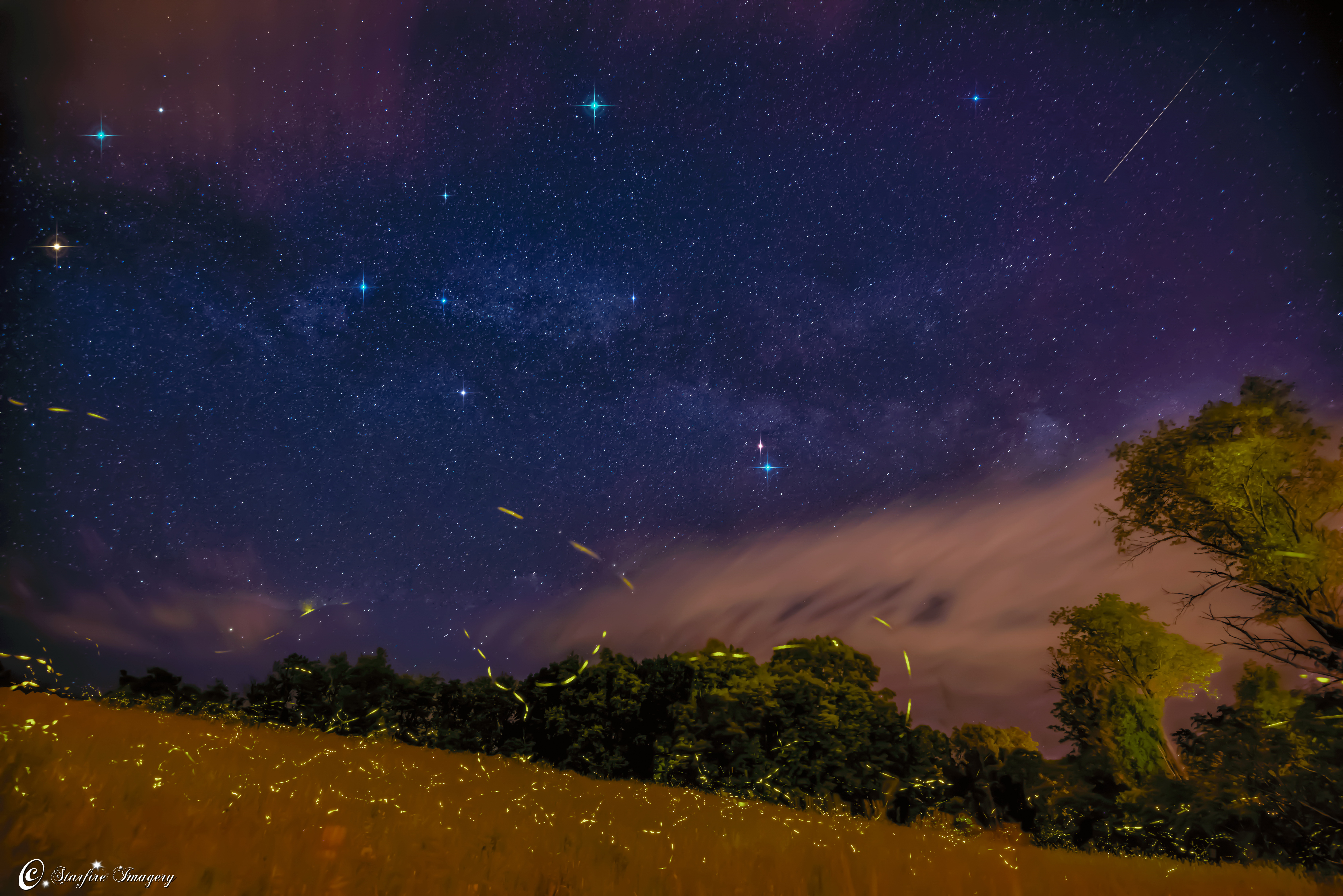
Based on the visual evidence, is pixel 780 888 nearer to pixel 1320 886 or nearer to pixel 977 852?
pixel 977 852

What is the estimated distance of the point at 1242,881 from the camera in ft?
26.0

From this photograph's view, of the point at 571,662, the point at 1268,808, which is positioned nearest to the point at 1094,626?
the point at 1268,808

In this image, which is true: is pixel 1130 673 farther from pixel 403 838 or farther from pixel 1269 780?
pixel 403 838

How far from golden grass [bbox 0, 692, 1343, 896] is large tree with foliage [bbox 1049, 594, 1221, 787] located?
13940 mm

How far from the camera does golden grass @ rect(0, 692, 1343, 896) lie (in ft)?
9.95

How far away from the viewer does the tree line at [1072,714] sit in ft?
49.2

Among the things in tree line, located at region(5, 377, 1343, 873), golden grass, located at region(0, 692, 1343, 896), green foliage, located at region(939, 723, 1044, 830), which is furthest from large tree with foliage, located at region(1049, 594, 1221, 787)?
green foliage, located at region(939, 723, 1044, 830)

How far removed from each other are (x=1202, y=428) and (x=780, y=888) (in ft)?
67.6

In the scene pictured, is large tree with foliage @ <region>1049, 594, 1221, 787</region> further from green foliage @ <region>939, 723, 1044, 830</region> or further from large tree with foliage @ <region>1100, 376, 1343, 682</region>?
green foliage @ <region>939, 723, 1044, 830</region>

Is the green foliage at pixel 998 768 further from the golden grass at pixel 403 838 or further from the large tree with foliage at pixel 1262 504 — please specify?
the golden grass at pixel 403 838

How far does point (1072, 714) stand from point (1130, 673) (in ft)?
29.8

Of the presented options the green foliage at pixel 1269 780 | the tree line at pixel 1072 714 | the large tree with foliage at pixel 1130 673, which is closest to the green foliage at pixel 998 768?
the tree line at pixel 1072 714
